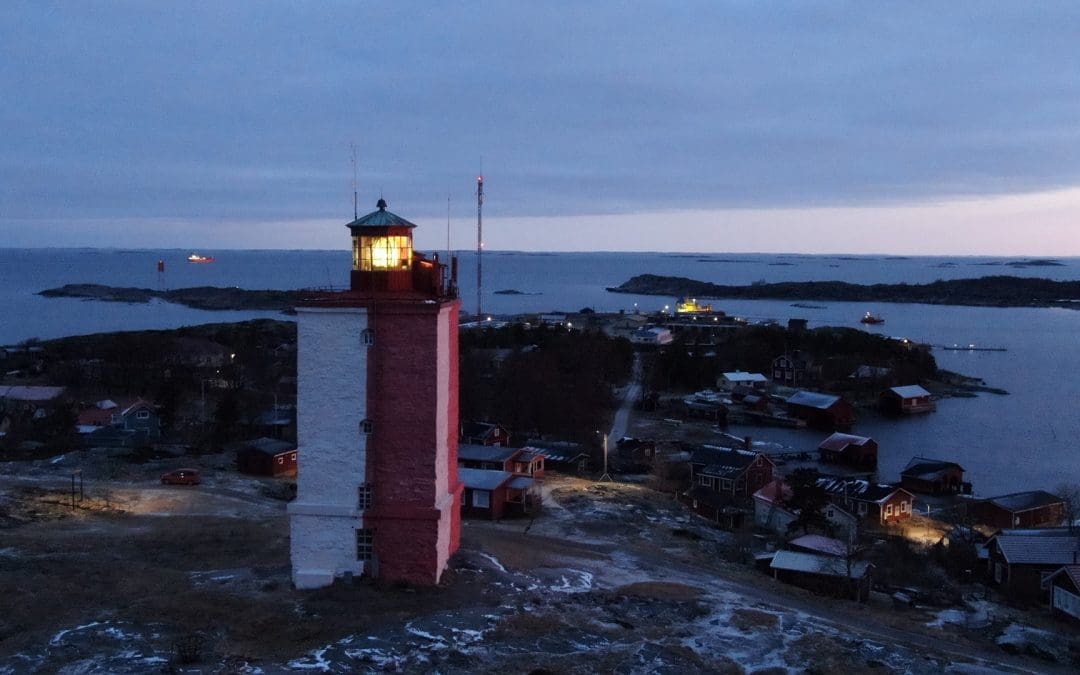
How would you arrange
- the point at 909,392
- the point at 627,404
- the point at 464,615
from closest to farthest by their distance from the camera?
the point at 464,615 < the point at 627,404 < the point at 909,392

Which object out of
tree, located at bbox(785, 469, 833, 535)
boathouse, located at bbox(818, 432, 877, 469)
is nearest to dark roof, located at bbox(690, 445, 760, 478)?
tree, located at bbox(785, 469, 833, 535)

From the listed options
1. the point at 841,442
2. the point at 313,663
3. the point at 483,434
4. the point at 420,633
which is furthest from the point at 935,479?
the point at 313,663

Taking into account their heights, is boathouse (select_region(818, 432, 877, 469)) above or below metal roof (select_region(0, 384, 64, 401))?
below

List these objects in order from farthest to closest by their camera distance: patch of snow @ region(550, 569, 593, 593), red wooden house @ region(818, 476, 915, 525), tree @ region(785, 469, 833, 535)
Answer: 1. red wooden house @ region(818, 476, 915, 525)
2. tree @ region(785, 469, 833, 535)
3. patch of snow @ region(550, 569, 593, 593)

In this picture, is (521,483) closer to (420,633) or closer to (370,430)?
(370,430)

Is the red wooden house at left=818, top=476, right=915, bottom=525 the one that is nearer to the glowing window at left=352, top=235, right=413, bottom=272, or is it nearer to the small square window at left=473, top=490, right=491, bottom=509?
the small square window at left=473, top=490, right=491, bottom=509

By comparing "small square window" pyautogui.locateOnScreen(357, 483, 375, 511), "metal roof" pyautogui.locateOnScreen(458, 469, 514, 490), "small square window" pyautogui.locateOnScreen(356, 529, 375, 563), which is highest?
"small square window" pyautogui.locateOnScreen(357, 483, 375, 511)
